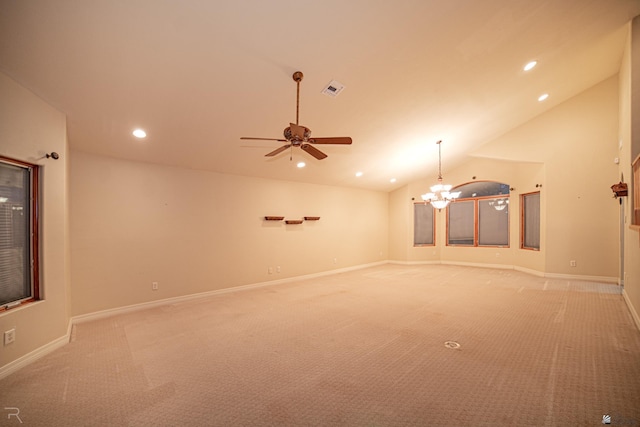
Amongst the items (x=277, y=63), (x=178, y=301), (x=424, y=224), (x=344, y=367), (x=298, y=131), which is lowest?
(x=178, y=301)

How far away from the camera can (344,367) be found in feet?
8.92

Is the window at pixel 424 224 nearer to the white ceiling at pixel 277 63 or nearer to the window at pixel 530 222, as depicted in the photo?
the window at pixel 530 222

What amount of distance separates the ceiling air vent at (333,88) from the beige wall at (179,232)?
3140 millimetres

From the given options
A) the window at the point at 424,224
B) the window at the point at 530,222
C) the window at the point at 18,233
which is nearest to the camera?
→ the window at the point at 18,233

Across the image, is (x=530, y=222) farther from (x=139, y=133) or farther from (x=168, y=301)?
(x=139, y=133)

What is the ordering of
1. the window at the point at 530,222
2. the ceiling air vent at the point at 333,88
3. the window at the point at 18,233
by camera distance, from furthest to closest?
the window at the point at 530,222, the ceiling air vent at the point at 333,88, the window at the point at 18,233

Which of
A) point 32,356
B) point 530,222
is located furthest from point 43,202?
→ point 530,222

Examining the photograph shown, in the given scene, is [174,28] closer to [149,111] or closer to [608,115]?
[149,111]

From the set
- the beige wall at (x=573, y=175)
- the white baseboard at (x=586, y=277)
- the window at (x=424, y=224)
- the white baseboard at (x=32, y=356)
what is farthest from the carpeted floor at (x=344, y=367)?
the window at (x=424, y=224)

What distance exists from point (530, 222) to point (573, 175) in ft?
5.63

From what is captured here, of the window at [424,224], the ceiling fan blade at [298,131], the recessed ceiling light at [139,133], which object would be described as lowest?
the window at [424,224]

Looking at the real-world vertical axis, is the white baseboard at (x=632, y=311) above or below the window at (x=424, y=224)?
below

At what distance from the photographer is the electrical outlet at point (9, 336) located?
8.58 ft

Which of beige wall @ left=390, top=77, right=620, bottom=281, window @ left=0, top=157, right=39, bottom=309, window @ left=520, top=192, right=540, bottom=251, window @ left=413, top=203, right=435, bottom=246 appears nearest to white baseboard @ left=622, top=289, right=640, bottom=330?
beige wall @ left=390, top=77, right=620, bottom=281
